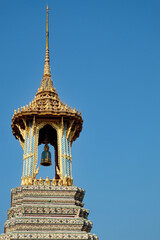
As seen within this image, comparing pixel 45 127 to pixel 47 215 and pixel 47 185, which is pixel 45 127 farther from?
pixel 47 215

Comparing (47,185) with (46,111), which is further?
(46,111)

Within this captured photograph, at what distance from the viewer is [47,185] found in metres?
23.7

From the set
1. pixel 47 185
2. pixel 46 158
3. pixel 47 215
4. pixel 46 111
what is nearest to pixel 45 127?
pixel 46 158

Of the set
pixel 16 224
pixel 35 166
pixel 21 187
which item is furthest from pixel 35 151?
pixel 16 224

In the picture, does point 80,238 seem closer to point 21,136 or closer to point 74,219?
point 74,219

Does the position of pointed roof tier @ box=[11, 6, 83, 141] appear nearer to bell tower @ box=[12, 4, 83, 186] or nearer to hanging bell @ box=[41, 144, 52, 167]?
bell tower @ box=[12, 4, 83, 186]

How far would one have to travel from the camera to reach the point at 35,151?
25.3 meters

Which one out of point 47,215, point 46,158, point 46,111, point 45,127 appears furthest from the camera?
point 45,127

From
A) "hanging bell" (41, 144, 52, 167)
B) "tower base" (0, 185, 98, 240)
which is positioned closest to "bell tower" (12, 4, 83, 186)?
"hanging bell" (41, 144, 52, 167)

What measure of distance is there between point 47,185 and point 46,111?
4.91 m

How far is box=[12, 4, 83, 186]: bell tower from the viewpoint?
24703 mm

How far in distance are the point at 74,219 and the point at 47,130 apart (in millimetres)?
8523

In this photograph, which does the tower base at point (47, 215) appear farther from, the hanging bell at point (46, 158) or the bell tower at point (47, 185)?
the hanging bell at point (46, 158)


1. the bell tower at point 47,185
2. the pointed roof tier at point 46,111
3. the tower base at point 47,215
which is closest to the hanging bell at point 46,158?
the bell tower at point 47,185
